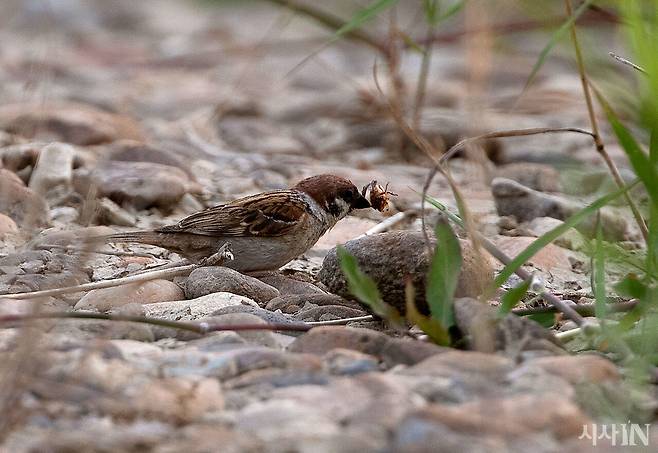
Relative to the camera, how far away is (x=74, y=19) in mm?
12633

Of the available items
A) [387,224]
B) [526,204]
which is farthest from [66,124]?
[526,204]

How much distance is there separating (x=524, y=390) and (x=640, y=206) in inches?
72.9

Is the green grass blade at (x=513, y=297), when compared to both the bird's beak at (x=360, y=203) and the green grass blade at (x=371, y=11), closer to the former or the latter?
the green grass blade at (x=371, y=11)

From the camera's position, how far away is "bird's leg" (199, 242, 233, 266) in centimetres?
439

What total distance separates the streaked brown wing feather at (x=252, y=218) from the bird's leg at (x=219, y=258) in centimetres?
10

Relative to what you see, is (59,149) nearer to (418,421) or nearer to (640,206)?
(640,206)

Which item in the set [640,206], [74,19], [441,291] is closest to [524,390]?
[441,291]

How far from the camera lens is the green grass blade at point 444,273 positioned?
302 centimetres

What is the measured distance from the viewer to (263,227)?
4.47 metres

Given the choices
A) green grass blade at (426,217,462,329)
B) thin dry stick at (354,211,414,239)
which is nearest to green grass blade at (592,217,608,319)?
green grass blade at (426,217,462,329)

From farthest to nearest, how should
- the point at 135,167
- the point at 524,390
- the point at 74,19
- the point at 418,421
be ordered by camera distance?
the point at 74,19, the point at 135,167, the point at 524,390, the point at 418,421

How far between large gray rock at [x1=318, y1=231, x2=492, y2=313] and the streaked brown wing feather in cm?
82

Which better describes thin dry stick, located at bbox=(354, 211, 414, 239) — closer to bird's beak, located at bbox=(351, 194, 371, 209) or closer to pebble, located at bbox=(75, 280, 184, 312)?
bird's beak, located at bbox=(351, 194, 371, 209)

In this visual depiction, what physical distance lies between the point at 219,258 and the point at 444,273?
1.55 meters
